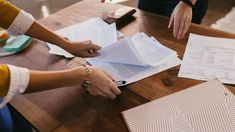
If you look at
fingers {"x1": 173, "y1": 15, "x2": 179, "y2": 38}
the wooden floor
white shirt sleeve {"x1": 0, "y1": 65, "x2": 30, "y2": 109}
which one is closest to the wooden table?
fingers {"x1": 173, "y1": 15, "x2": 179, "y2": 38}

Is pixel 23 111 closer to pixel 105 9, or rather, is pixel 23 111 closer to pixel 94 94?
pixel 94 94

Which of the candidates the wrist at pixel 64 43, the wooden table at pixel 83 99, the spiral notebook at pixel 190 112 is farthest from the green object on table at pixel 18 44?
the spiral notebook at pixel 190 112

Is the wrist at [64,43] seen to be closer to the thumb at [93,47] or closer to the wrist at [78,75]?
the thumb at [93,47]

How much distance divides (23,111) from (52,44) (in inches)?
Answer: 13.5

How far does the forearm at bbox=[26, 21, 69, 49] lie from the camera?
1019 millimetres

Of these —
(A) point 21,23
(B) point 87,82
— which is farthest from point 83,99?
(A) point 21,23

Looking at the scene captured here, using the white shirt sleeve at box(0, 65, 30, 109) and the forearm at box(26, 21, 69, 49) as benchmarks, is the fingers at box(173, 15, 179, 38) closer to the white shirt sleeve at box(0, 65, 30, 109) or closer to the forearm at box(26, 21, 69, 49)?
the forearm at box(26, 21, 69, 49)

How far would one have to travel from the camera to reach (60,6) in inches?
95.7

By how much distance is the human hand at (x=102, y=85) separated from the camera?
0.79 metres

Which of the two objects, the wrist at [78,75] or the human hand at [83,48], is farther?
the human hand at [83,48]

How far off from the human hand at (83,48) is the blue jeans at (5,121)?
309mm

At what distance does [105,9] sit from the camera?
1.30 metres

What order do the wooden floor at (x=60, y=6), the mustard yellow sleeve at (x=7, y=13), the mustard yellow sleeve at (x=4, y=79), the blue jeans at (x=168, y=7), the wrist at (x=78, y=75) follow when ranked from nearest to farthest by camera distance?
the mustard yellow sleeve at (x=4, y=79), the wrist at (x=78, y=75), the mustard yellow sleeve at (x=7, y=13), the blue jeans at (x=168, y=7), the wooden floor at (x=60, y=6)

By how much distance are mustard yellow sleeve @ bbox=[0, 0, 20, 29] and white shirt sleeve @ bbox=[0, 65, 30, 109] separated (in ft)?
1.25
